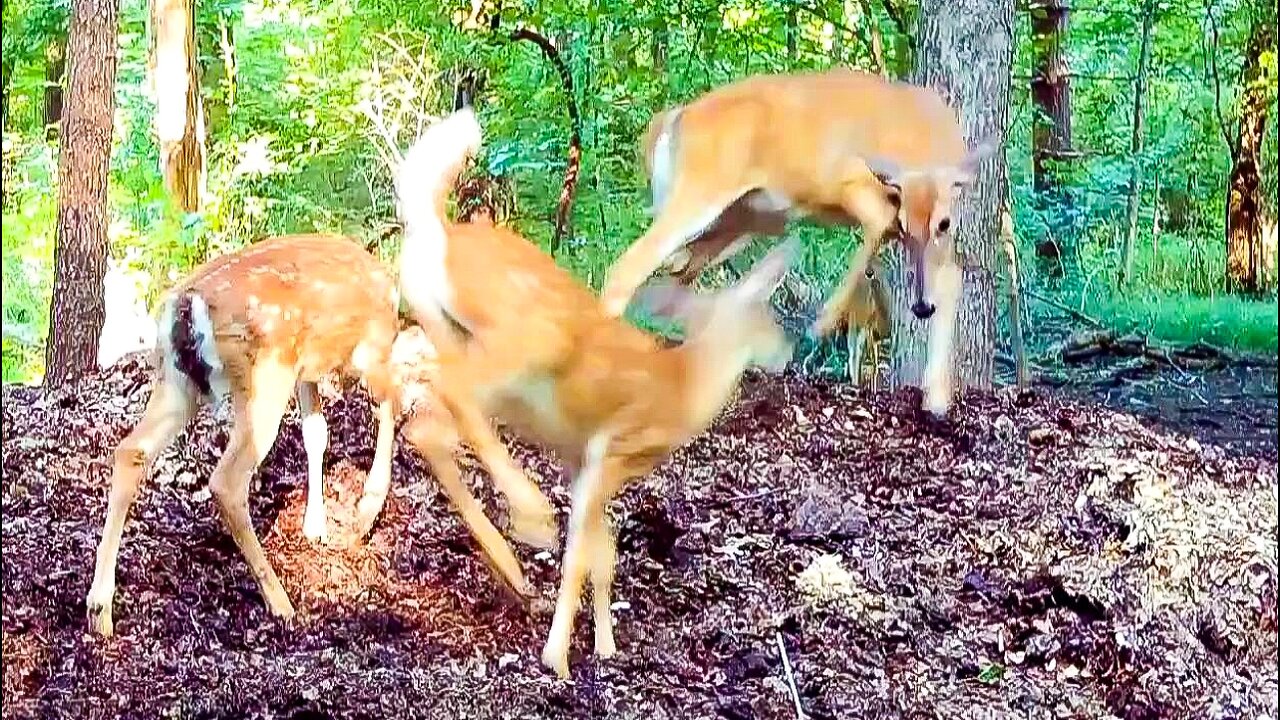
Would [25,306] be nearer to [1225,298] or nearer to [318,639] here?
[318,639]

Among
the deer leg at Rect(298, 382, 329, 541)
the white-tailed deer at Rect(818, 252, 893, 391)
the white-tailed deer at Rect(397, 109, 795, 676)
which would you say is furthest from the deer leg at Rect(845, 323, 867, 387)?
the deer leg at Rect(298, 382, 329, 541)

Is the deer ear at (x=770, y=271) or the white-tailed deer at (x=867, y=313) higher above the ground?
the deer ear at (x=770, y=271)

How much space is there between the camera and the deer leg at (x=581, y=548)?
1.54 metres

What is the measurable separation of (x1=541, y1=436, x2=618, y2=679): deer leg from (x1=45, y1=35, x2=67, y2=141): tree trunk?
0.64 m

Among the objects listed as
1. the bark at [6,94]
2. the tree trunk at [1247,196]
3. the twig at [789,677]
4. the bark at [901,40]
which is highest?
the bark at [901,40]

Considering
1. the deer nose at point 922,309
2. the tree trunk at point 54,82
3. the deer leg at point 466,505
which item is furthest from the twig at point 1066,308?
the tree trunk at point 54,82

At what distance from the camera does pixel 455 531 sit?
1.59 metres

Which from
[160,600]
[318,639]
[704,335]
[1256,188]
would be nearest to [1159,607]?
[1256,188]

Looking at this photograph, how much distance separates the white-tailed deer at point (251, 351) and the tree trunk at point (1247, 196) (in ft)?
2.97

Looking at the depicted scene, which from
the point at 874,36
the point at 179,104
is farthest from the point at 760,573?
the point at 179,104

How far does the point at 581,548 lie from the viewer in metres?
1.57

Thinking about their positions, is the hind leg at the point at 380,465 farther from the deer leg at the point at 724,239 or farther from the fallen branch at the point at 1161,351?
the fallen branch at the point at 1161,351

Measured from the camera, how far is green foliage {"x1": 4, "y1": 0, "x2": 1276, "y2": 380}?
4.95 ft

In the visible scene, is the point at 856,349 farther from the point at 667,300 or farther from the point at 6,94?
the point at 6,94
